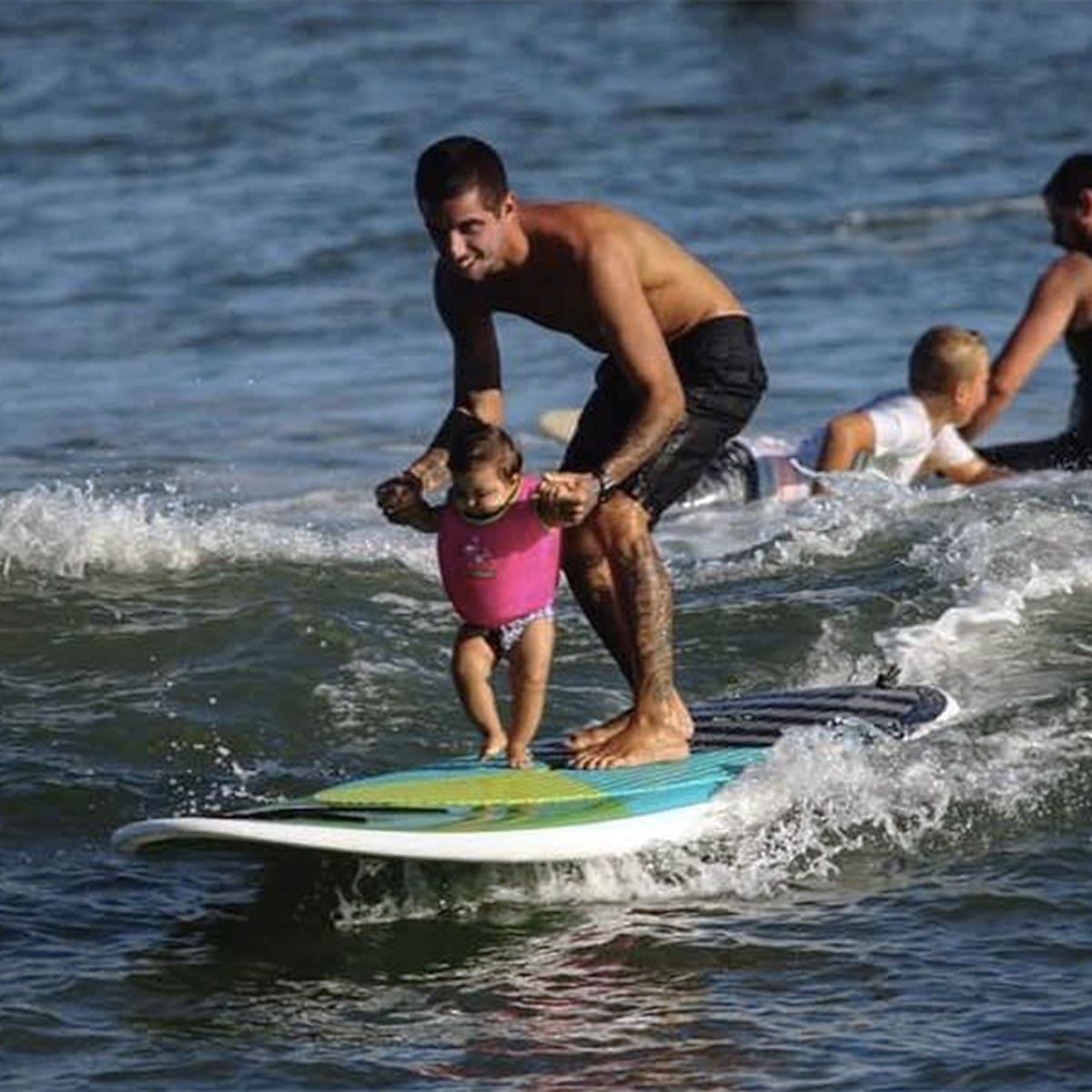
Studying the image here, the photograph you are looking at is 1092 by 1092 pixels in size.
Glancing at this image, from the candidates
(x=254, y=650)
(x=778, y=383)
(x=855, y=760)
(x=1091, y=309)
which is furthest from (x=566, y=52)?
(x=855, y=760)

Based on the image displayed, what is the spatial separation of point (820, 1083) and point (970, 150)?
18715 mm

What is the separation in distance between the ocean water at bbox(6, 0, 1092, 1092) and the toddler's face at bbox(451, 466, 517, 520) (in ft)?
3.04

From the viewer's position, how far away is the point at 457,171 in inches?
293

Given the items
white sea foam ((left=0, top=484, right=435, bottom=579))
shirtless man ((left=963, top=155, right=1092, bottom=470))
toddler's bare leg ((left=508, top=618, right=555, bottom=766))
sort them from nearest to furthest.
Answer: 1. toddler's bare leg ((left=508, top=618, right=555, bottom=766))
2. white sea foam ((left=0, top=484, right=435, bottom=579))
3. shirtless man ((left=963, top=155, right=1092, bottom=470))

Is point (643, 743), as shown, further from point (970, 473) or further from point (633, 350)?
point (970, 473)

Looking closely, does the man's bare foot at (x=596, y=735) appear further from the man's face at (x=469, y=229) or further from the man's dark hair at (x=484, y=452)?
the man's face at (x=469, y=229)

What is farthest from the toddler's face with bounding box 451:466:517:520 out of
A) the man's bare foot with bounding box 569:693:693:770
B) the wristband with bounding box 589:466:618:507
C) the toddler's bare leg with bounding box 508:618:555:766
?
the man's bare foot with bounding box 569:693:693:770

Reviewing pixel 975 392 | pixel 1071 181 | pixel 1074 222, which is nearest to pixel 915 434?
pixel 975 392

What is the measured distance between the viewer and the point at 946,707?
8.73 meters

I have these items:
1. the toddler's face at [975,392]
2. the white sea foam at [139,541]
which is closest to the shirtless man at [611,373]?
the white sea foam at [139,541]

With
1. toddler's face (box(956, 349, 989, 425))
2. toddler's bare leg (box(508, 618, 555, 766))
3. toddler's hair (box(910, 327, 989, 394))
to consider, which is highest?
toddler's hair (box(910, 327, 989, 394))

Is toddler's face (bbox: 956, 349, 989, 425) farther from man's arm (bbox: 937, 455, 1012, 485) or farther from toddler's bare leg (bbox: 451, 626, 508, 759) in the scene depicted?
toddler's bare leg (bbox: 451, 626, 508, 759)

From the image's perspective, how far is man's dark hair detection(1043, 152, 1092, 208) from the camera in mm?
11945

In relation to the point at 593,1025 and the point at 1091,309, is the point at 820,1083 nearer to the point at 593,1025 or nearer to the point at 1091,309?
the point at 593,1025
